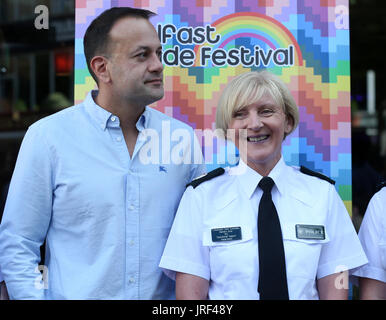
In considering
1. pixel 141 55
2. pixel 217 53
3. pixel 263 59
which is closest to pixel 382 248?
pixel 263 59

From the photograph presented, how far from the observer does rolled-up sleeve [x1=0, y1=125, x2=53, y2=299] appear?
1834 millimetres

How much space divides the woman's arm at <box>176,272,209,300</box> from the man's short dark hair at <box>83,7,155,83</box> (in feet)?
2.58

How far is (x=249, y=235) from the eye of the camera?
1.82 m

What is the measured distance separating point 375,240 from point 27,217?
1191 mm

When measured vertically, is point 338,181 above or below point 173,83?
below

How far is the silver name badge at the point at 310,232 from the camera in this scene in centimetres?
181

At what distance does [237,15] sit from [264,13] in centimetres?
10

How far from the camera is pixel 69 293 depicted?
187cm

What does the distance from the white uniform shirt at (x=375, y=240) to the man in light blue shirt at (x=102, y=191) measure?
2.19 ft

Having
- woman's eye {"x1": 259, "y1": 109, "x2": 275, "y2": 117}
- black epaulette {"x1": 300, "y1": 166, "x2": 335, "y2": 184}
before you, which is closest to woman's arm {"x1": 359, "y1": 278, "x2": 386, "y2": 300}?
black epaulette {"x1": 300, "y1": 166, "x2": 335, "y2": 184}

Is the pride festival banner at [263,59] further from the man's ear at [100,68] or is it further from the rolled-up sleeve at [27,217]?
the rolled-up sleeve at [27,217]

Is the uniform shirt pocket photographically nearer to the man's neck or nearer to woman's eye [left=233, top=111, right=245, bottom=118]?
woman's eye [left=233, top=111, right=245, bottom=118]
